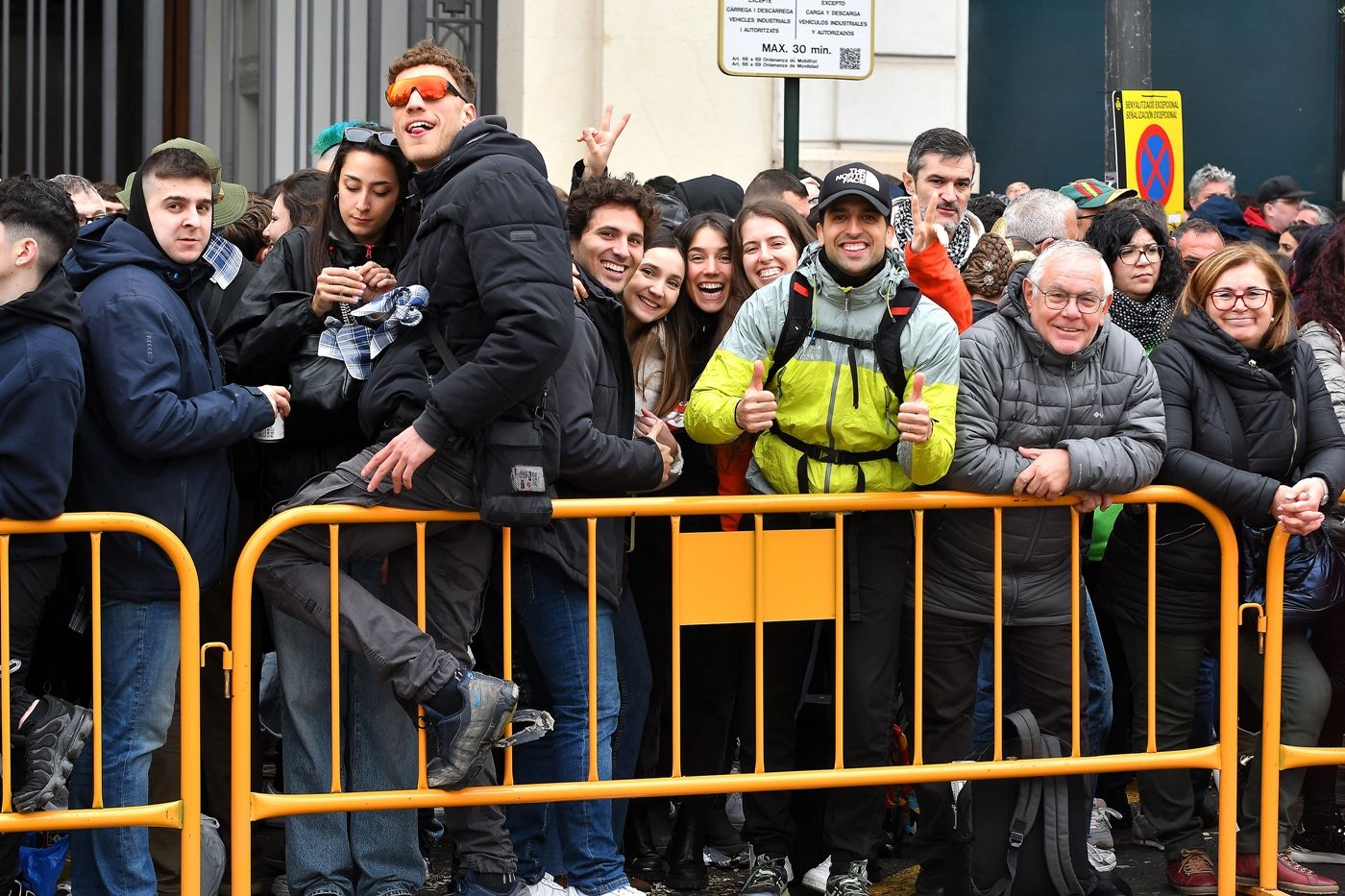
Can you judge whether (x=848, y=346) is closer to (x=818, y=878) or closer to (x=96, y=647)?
(x=818, y=878)

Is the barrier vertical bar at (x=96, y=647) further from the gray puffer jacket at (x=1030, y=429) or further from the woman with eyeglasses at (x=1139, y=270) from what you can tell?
the woman with eyeglasses at (x=1139, y=270)

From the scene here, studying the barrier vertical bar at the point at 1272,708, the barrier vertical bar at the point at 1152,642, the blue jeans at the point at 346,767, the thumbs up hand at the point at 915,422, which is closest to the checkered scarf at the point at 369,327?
the blue jeans at the point at 346,767

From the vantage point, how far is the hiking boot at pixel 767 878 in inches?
210

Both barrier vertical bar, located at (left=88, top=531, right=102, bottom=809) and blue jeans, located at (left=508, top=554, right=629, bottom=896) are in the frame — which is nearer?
barrier vertical bar, located at (left=88, top=531, right=102, bottom=809)

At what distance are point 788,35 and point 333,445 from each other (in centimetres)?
339

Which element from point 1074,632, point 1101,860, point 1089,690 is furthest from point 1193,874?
point 1074,632

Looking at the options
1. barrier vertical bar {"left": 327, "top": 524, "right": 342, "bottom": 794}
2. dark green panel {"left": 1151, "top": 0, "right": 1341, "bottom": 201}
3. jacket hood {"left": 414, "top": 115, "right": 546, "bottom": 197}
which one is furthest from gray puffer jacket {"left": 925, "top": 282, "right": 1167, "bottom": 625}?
dark green panel {"left": 1151, "top": 0, "right": 1341, "bottom": 201}

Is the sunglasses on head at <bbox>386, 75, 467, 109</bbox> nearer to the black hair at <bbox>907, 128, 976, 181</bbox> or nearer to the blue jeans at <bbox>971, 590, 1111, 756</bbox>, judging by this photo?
the black hair at <bbox>907, 128, 976, 181</bbox>

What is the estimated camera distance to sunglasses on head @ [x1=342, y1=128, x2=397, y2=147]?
516 cm

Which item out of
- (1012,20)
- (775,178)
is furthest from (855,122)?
(775,178)

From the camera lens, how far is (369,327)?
500 centimetres

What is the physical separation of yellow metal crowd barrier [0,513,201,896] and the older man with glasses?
2.18 m

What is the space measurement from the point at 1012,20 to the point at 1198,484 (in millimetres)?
9095

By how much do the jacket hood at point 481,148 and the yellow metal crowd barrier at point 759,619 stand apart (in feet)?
3.11
